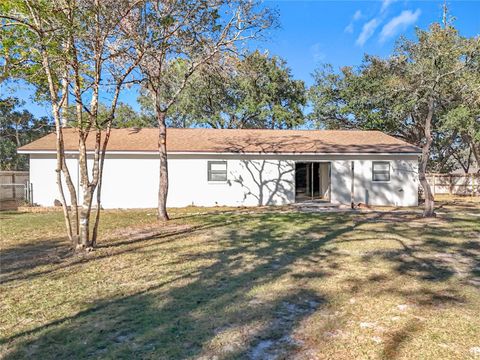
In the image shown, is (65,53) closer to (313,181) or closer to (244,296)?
(244,296)

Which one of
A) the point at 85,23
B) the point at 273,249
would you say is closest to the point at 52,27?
the point at 85,23

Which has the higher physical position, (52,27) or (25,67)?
(52,27)

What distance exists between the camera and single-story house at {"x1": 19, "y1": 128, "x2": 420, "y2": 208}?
1542 cm

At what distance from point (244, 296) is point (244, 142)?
12863 mm

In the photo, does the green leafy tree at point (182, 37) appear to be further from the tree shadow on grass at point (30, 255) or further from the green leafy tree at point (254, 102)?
the green leafy tree at point (254, 102)

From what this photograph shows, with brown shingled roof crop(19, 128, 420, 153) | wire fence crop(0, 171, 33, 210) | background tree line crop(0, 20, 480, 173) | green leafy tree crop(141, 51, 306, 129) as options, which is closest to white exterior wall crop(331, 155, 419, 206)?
brown shingled roof crop(19, 128, 420, 153)

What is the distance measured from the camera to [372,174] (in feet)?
52.6

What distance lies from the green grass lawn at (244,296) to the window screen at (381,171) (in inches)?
299

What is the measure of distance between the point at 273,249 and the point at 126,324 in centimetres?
409

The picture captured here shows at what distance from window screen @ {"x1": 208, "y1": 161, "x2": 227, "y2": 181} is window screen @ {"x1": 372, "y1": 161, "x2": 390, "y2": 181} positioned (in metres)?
6.88

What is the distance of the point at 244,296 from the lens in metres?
4.48

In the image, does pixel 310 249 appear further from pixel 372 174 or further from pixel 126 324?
pixel 372 174

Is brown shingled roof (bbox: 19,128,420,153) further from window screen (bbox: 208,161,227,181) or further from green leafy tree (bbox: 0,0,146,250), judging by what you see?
green leafy tree (bbox: 0,0,146,250)

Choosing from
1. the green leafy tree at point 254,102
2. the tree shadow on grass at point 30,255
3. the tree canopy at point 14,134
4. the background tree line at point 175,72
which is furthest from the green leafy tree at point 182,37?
the tree canopy at point 14,134
